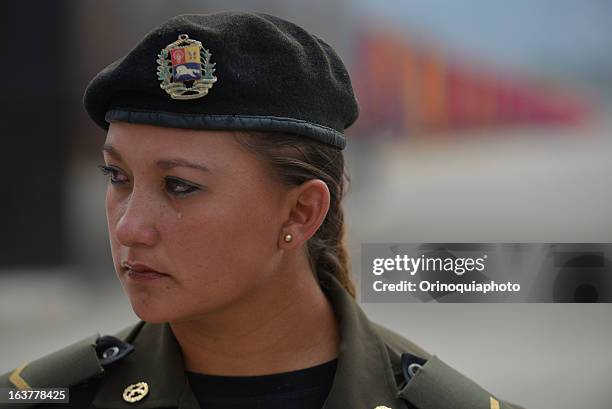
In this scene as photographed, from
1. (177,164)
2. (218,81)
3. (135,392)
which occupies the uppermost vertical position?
(218,81)

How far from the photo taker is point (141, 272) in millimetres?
1361

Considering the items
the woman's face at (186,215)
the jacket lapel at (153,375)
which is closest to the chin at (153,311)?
the woman's face at (186,215)

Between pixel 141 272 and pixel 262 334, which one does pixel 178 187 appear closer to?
pixel 141 272

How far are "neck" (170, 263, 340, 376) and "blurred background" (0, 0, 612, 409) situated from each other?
1.50 feet

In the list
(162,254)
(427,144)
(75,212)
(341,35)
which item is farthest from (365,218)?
(75,212)

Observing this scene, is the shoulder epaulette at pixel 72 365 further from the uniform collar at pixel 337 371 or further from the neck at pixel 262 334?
the neck at pixel 262 334

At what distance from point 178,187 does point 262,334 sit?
0.31m

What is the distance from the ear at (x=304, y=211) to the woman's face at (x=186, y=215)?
4 cm

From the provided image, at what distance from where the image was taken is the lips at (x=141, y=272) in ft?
4.44

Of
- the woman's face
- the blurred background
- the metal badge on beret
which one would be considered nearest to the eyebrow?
the woman's face

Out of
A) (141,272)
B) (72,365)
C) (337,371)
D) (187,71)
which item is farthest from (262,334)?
(187,71)

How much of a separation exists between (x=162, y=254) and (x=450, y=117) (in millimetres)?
1034

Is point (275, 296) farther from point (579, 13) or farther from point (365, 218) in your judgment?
point (579, 13)

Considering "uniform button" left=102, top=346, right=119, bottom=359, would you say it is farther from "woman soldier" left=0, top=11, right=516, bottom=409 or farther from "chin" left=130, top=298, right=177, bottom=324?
"chin" left=130, top=298, right=177, bottom=324
